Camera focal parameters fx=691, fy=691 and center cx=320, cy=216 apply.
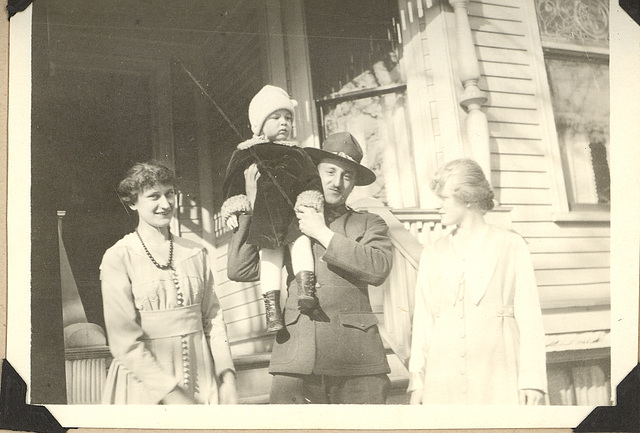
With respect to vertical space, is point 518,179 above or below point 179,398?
above

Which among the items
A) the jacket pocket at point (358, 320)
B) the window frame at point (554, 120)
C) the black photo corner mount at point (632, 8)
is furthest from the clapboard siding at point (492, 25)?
the jacket pocket at point (358, 320)

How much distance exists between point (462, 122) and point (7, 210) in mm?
2289

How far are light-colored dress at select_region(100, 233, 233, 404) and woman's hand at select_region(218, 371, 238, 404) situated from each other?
0.09 ft

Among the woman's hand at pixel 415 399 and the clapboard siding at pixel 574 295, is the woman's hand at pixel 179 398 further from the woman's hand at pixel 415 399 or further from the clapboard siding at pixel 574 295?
the clapboard siding at pixel 574 295

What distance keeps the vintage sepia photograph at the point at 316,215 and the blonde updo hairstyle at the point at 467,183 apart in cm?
1

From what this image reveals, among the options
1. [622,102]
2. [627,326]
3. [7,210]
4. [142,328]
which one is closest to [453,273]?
[627,326]

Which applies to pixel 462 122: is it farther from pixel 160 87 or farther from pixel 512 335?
pixel 160 87

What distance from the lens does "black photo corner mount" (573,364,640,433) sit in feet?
10.9

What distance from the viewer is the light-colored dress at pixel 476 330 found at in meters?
3.26

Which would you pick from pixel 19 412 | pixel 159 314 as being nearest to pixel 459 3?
pixel 159 314

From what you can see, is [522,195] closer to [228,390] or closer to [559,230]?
[559,230]

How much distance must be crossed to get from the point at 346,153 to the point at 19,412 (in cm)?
198

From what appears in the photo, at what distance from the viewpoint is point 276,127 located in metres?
3.39

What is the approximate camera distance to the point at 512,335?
10.8ft
